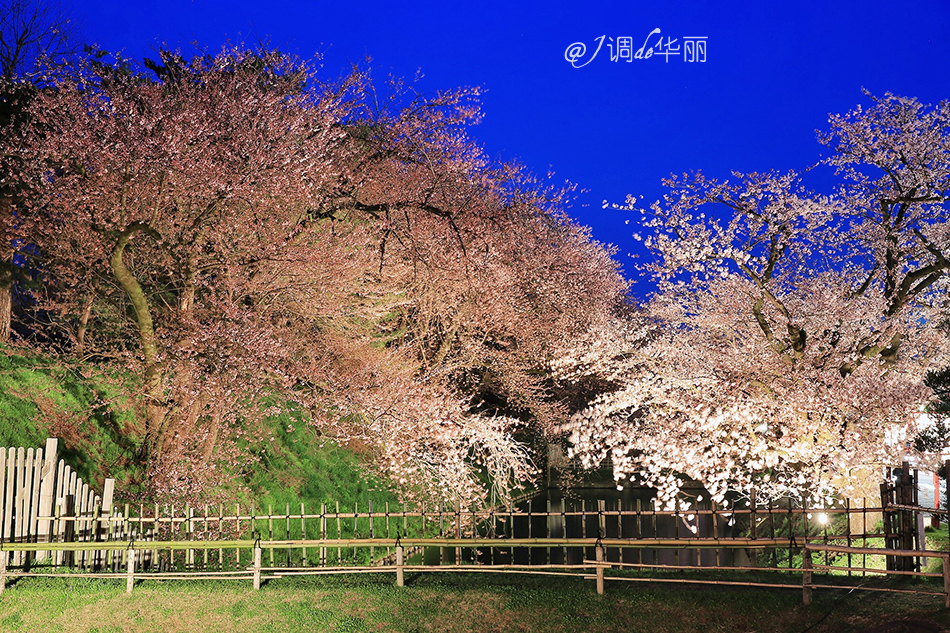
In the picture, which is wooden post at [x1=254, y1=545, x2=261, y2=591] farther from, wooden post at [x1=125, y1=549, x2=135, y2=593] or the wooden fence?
wooden post at [x1=125, y1=549, x2=135, y2=593]

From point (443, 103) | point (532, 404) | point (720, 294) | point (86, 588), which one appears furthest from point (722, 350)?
point (86, 588)

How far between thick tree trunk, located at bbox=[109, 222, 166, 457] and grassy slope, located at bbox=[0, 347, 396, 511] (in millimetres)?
549

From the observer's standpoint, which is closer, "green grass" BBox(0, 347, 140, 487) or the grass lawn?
the grass lawn

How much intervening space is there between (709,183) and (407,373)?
27.6ft

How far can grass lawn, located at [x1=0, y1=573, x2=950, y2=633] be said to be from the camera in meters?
8.46

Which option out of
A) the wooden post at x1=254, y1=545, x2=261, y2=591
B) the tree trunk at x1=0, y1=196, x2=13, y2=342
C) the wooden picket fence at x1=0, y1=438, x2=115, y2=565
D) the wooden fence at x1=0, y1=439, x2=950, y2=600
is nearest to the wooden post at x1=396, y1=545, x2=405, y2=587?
the wooden fence at x1=0, y1=439, x2=950, y2=600

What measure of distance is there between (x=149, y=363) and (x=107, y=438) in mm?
1626

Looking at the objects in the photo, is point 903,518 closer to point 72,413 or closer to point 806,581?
point 806,581

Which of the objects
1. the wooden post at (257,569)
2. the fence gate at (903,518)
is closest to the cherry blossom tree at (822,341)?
the fence gate at (903,518)

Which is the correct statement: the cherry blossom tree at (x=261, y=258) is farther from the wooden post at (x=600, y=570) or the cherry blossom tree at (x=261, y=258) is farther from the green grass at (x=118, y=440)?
the wooden post at (x=600, y=570)

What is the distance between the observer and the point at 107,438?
46.2 feet

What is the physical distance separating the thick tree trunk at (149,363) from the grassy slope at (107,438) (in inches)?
21.6

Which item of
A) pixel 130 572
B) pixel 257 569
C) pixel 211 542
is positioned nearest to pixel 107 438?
pixel 130 572

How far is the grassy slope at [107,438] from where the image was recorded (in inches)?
522
